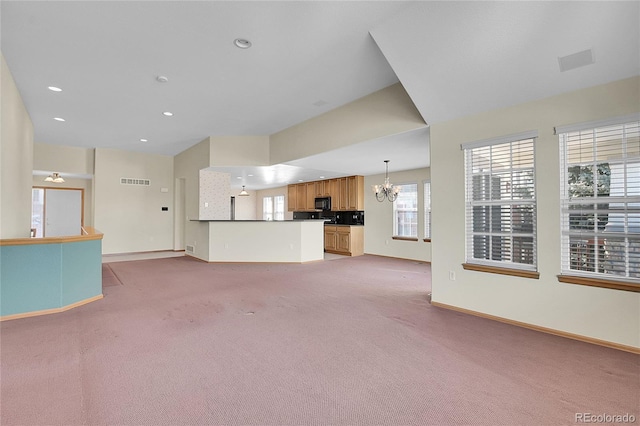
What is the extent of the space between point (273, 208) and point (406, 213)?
22.6 ft

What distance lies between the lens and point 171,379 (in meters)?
2.09

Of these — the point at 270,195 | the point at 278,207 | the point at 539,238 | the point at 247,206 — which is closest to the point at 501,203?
the point at 539,238

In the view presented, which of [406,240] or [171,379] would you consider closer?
[171,379]

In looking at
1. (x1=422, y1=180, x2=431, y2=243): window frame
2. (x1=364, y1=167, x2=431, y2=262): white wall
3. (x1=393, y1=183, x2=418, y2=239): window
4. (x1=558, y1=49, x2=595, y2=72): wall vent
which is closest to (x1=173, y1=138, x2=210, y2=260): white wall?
(x1=364, y1=167, x2=431, y2=262): white wall

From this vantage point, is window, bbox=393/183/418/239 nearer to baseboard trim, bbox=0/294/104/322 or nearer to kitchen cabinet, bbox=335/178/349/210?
kitchen cabinet, bbox=335/178/349/210

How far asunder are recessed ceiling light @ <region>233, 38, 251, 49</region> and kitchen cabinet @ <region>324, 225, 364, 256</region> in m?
6.16

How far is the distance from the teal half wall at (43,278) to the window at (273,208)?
883 centimetres

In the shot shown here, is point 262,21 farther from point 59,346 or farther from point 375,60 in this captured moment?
point 59,346

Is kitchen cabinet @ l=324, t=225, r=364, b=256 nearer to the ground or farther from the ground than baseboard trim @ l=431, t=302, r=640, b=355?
farther from the ground

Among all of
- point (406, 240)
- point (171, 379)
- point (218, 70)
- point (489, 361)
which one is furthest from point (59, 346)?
point (406, 240)

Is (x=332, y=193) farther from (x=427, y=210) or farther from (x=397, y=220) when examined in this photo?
(x=427, y=210)

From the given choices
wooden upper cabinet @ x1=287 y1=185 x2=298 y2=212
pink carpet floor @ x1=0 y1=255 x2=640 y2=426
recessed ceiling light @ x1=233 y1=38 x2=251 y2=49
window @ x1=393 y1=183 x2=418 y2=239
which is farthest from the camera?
wooden upper cabinet @ x1=287 y1=185 x2=298 y2=212

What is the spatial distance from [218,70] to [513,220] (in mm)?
4022

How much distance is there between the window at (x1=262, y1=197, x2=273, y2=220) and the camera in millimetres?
13266
